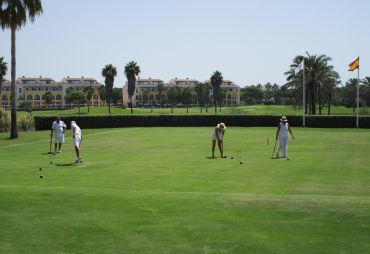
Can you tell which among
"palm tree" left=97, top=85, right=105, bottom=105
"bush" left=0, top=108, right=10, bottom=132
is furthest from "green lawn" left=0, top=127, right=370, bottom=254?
"palm tree" left=97, top=85, right=105, bottom=105

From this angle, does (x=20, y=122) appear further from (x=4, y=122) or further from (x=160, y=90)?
(x=160, y=90)

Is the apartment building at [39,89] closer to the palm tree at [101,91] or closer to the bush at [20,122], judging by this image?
the palm tree at [101,91]

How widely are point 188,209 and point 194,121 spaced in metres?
48.1

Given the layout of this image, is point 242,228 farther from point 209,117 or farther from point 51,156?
point 209,117

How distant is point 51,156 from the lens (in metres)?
25.1

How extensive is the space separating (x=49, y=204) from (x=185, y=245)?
173 inches

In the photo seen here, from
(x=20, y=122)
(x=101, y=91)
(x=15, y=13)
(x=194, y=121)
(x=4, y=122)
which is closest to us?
(x=15, y=13)

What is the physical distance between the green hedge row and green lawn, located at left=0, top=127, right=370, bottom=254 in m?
33.8

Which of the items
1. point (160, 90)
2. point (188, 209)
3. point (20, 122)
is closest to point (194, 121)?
point (20, 122)

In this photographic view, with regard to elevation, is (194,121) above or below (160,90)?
below

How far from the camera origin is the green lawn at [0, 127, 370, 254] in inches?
328

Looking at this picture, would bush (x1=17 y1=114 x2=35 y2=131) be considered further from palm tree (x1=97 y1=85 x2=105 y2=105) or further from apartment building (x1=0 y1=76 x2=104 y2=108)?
apartment building (x1=0 y1=76 x2=104 y2=108)

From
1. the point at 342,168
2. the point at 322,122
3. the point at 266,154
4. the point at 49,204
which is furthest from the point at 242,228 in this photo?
the point at 322,122

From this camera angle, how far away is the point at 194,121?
5894cm
